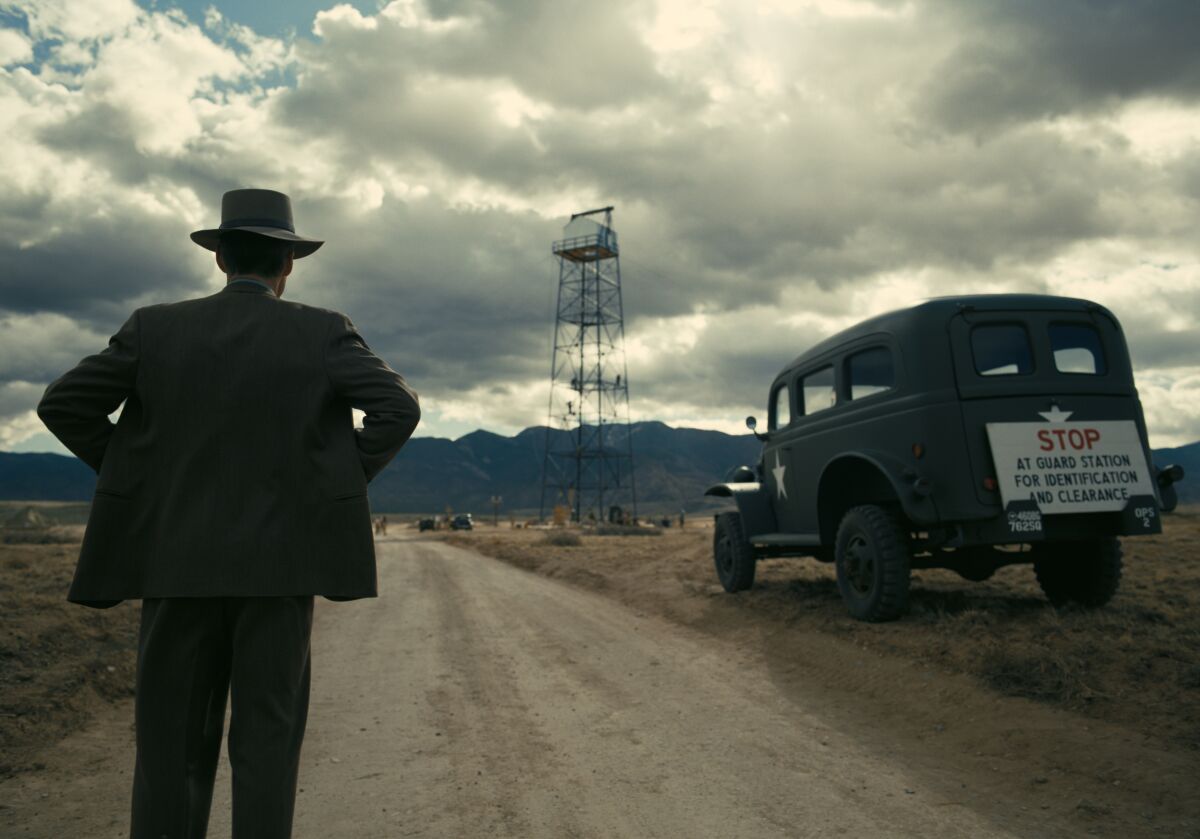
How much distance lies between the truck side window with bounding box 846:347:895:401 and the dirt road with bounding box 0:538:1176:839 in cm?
276

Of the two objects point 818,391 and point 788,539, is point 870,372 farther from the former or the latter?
point 788,539

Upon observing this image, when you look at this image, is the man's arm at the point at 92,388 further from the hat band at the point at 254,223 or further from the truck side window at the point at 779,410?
the truck side window at the point at 779,410

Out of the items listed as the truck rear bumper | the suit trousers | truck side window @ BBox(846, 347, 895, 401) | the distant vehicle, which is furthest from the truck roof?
the suit trousers

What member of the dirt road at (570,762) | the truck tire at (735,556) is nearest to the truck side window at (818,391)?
the truck tire at (735,556)

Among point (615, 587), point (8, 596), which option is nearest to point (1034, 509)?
point (615, 587)

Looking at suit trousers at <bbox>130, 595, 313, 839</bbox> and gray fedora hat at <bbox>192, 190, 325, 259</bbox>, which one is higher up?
gray fedora hat at <bbox>192, 190, 325, 259</bbox>

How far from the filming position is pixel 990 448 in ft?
20.6

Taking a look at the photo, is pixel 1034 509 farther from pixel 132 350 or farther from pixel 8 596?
pixel 8 596

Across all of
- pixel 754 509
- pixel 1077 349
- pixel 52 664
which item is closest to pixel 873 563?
pixel 1077 349

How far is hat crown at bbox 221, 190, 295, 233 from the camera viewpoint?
2686mm

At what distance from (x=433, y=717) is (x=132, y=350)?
3.60 metres

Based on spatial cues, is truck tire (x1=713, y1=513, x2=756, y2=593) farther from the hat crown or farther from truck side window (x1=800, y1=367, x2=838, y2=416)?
the hat crown

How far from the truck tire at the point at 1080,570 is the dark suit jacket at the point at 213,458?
681 centimetres

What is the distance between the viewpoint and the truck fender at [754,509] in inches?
380
